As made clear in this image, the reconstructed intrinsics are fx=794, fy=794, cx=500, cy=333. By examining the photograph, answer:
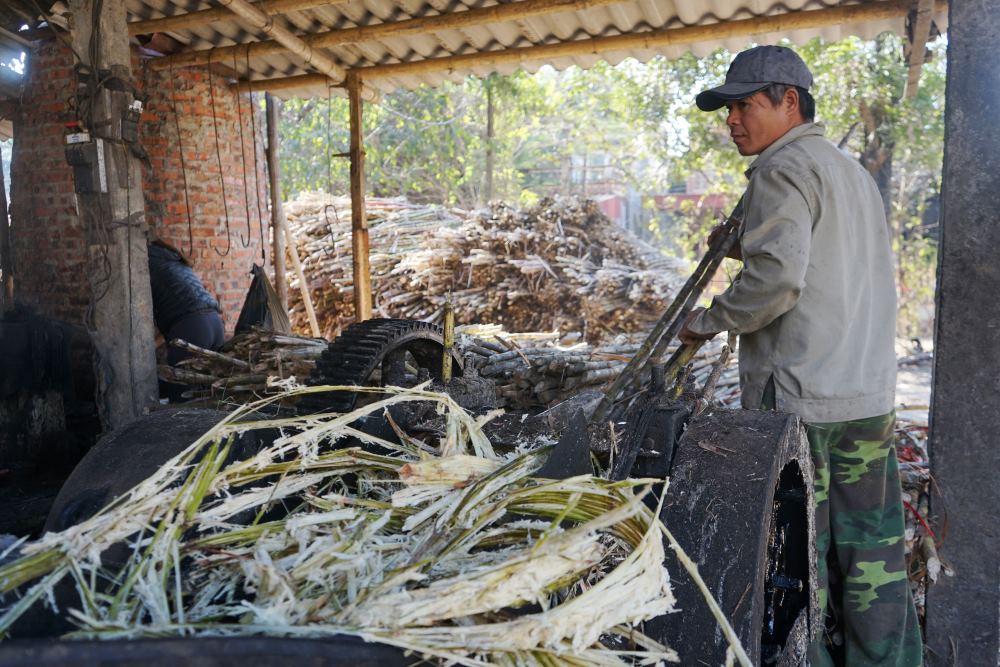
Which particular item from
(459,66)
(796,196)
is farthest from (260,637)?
(459,66)

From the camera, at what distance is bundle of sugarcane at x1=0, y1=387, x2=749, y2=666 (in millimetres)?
1252

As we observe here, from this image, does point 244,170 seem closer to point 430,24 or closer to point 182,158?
point 182,158

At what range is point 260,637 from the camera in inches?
45.4

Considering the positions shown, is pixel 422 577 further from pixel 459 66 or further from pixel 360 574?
pixel 459 66

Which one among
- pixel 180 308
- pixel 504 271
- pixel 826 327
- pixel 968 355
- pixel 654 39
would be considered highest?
pixel 654 39

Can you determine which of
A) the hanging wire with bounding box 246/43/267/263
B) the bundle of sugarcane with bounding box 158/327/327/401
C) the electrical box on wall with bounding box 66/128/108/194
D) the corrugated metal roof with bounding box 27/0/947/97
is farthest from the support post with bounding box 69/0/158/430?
the hanging wire with bounding box 246/43/267/263

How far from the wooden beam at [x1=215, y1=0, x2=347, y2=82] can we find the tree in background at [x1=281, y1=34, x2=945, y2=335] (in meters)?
3.15

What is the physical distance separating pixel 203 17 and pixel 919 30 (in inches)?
218

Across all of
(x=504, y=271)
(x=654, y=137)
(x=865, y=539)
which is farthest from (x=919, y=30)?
(x=654, y=137)

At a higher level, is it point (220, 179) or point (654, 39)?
point (654, 39)

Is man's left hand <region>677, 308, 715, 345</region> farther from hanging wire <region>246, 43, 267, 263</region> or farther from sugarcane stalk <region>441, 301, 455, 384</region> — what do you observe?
hanging wire <region>246, 43, 267, 263</region>

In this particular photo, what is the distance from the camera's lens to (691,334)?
10.1ft

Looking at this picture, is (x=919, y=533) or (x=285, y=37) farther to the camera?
(x=285, y=37)

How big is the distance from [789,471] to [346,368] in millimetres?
2047
